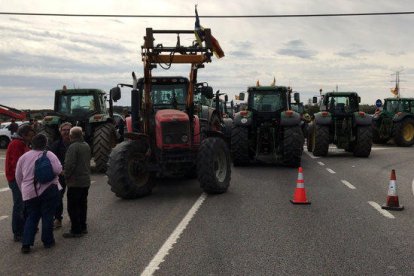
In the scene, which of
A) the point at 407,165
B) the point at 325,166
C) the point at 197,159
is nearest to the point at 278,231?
the point at 197,159

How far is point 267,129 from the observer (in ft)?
55.0

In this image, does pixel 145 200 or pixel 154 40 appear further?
pixel 154 40

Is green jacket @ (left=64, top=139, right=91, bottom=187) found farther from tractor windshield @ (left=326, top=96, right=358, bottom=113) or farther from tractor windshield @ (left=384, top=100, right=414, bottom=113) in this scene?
tractor windshield @ (left=384, top=100, right=414, bottom=113)

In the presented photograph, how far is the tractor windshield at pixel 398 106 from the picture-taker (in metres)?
25.4

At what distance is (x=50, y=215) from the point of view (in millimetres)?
6715

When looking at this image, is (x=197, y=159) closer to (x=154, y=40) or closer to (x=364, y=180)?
(x=154, y=40)

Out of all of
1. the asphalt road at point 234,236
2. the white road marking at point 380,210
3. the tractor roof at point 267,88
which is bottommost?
the white road marking at point 380,210

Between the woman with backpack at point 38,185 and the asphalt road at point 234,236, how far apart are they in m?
0.32

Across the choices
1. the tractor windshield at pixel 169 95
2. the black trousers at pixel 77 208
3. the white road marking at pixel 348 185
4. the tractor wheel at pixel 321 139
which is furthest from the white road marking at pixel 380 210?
the tractor wheel at pixel 321 139

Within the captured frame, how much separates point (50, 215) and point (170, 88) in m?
6.38

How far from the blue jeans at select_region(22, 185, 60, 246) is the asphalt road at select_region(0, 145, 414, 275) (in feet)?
0.69

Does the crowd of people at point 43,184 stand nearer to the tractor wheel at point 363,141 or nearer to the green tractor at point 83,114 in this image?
the green tractor at point 83,114

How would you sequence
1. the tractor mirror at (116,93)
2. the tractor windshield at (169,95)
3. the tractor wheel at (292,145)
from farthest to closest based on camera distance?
the tractor wheel at (292,145)
the tractor windshield at (169,95)
the tractor mirror at (116,93)

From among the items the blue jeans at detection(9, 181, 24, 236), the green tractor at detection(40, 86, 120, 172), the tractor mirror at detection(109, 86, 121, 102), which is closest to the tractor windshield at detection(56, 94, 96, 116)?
the green tractor at detection(40, 86, 120, 172)
